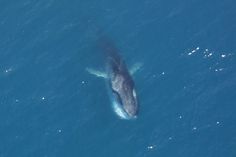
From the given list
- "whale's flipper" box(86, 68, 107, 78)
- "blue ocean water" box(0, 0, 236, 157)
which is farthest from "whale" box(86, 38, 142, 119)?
"blue ocean water" box(0, 0, 236, 157)

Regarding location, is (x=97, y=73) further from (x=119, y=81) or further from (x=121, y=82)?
(x=121, y=82)

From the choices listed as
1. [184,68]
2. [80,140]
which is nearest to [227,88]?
[184,68]

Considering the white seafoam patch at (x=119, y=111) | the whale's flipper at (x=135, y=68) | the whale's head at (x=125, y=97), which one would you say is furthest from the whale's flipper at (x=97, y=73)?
the white seafoam patch at (x=119, y=111)

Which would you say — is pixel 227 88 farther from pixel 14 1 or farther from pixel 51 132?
pixel 14 1

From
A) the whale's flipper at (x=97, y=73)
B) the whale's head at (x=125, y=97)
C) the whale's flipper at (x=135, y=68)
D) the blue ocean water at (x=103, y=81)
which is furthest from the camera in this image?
the whale's flipper at (x=97, y=73)

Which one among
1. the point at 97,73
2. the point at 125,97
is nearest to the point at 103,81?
the point at 97,73

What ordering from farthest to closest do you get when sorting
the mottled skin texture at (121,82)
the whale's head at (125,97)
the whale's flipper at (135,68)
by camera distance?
1. the whale's flipper at (135,68)
2. the mottled skin texture at (121,82)
3. the whale's head at (125,97)

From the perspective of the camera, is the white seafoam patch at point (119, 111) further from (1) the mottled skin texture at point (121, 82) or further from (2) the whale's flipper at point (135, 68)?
(2) the whale's flipper at point (135, 68)

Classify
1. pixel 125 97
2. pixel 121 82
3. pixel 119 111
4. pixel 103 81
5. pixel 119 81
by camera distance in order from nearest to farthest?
pixel 119 111, pixel 125 97, pixel 121 82, pixel 119 81, pixel 103 81
